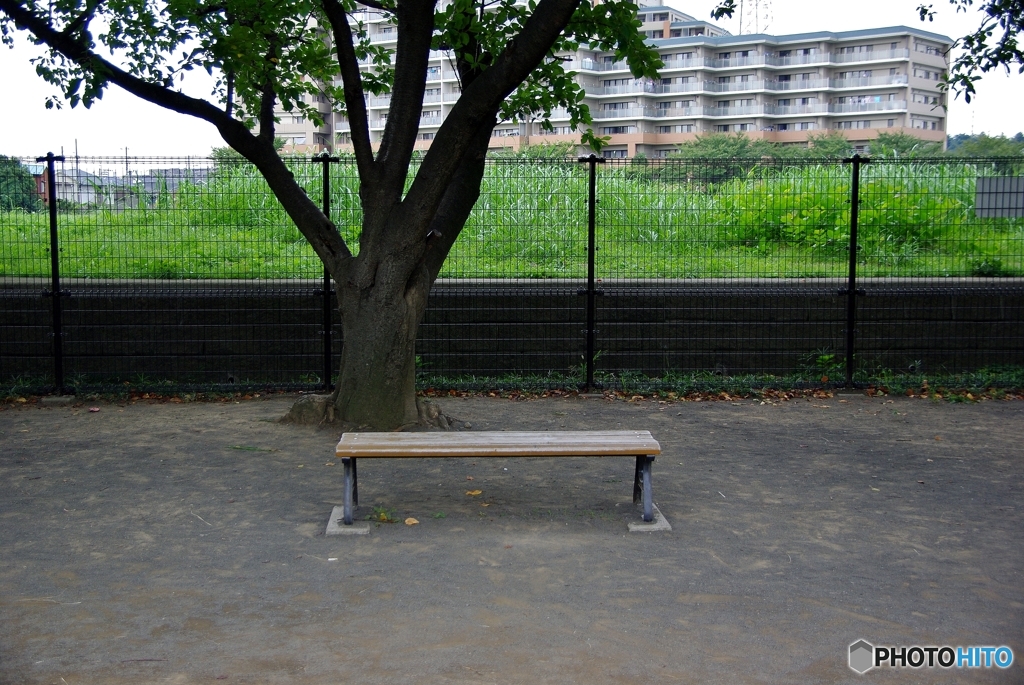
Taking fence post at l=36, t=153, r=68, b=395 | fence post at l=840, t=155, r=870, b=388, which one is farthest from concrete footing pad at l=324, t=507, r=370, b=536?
fence post at l=840, t=155, r=870, b=388

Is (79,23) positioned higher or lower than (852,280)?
higher

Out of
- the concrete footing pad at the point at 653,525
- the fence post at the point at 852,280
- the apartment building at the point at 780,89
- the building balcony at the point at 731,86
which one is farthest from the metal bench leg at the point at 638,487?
the building balcony at the point at 731,86

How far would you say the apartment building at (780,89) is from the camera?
67938 mm

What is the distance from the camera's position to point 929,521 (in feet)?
20.4

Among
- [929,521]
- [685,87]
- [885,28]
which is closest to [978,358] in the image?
[929,521]

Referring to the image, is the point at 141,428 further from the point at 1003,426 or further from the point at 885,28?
the point at 885,28

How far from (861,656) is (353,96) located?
644 centimetres

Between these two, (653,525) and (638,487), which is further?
(638,487)

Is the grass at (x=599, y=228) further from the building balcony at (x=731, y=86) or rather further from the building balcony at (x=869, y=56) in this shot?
the building balcony at (x=869, y=56)

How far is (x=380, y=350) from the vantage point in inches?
329

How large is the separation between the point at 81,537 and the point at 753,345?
7769 mm

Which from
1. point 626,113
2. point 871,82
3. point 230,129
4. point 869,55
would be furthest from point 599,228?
point 869,55

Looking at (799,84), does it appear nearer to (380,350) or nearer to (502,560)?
(380,350)

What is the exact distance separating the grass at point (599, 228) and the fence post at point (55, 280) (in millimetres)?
287
